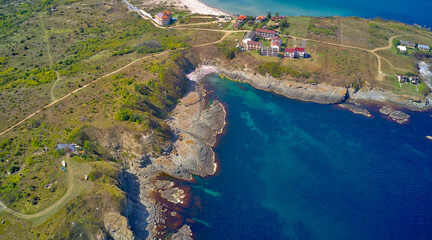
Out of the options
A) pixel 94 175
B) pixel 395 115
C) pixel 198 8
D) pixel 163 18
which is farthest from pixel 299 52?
pixel 94 175

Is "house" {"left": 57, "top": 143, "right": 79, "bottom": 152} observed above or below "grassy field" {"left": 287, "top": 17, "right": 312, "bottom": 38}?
below

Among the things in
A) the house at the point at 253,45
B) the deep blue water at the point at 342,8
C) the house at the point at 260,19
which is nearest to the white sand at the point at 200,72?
the house at the point at 253,45

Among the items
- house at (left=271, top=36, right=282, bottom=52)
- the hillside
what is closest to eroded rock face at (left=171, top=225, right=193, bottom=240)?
the hillside

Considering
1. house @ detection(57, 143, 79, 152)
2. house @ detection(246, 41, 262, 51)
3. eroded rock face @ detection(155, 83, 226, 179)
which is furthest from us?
house @ detection(246, 41, 262, 51)

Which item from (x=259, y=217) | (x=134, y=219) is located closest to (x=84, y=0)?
(x=134, y=219)

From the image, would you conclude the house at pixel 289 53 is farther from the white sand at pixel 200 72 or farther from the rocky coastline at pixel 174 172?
the rocky coastline at pixel 174 172

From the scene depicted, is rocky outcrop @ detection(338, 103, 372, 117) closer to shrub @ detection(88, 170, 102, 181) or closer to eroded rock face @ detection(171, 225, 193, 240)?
eroded rock face @ detection(171, 225, 193, 240)

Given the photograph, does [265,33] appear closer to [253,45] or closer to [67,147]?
[253,45]
